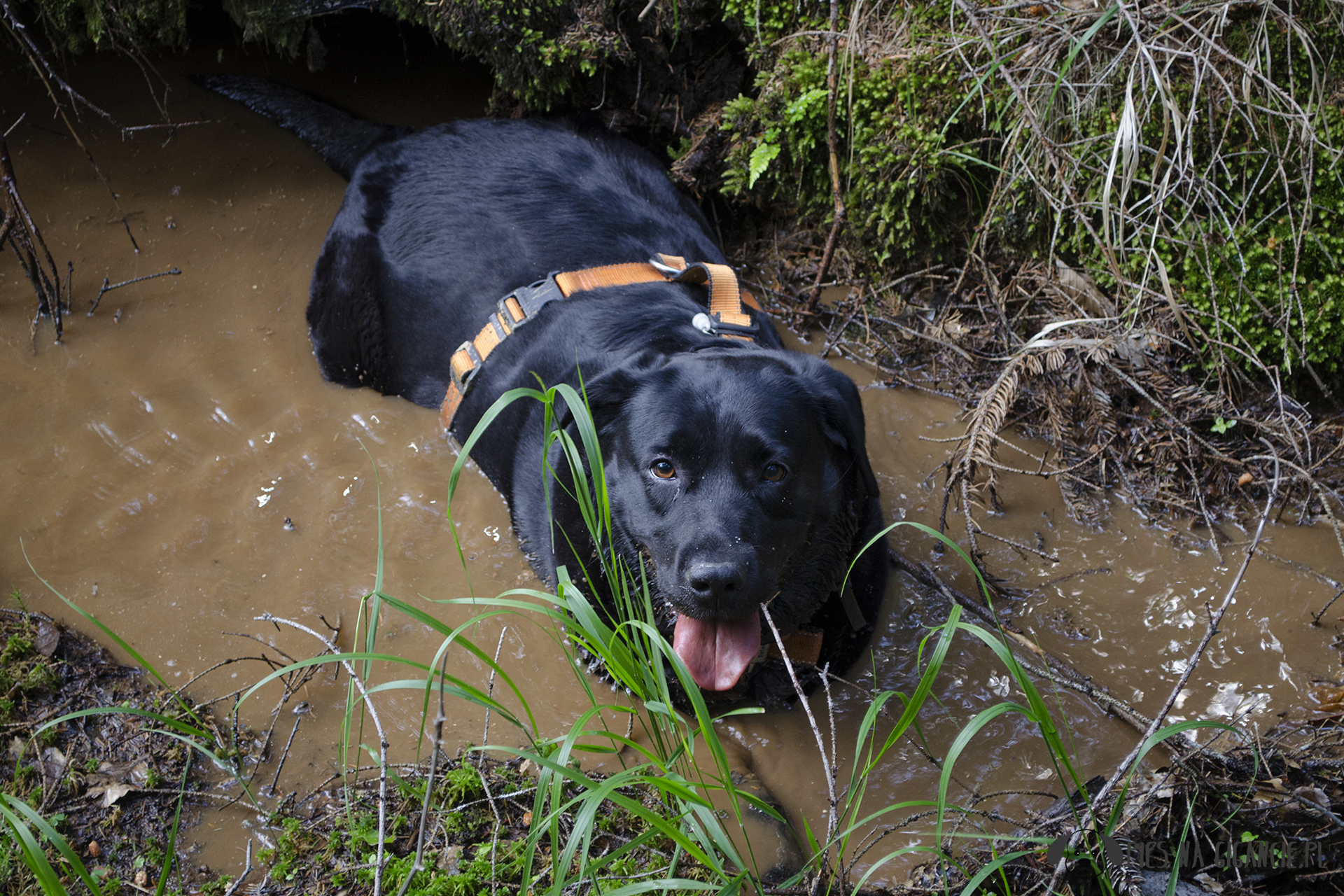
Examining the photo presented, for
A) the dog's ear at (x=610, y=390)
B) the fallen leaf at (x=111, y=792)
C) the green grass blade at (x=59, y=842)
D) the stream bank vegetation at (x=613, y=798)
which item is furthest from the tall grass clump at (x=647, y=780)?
the fallen leaf at (x=111, y=792)

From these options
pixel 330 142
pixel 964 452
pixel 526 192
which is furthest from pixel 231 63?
pixel 964 452

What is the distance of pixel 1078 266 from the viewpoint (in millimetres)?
3270

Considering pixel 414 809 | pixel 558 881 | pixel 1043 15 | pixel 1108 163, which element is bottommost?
pixel 414 809

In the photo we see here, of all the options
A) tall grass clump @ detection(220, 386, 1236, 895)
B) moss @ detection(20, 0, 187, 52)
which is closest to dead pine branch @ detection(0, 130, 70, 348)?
moss @ detection(20, 0, 187, 52)

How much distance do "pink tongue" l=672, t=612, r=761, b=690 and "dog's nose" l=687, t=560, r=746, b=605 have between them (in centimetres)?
26

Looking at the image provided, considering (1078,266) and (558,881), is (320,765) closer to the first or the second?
(558,881)

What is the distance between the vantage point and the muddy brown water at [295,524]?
2484mm

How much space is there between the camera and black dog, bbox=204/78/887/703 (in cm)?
231

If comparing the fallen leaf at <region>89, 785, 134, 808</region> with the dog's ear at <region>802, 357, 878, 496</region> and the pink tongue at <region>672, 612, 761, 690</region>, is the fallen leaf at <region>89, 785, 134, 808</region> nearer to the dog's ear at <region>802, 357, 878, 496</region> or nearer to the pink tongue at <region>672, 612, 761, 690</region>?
the pink tongue at <region>672, 612, 761, 690</region>

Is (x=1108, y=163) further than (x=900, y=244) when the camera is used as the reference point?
No

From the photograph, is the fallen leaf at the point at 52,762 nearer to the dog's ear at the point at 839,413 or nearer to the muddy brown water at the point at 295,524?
the muddy brown water at the point at 295,524

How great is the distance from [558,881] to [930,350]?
2.74 m

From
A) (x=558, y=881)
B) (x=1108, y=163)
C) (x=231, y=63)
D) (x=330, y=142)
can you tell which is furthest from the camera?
(x=231, y=63)

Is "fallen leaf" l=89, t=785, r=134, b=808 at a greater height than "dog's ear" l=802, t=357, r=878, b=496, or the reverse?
"dog's ear" l=802, t=357, r=878, b=496
